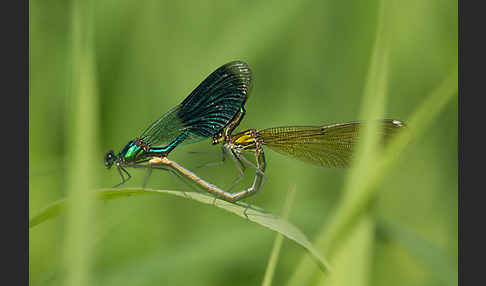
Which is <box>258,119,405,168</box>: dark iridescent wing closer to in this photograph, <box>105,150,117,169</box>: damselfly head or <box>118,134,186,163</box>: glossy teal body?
<box>118,134,186,163</box>: glossy teal body

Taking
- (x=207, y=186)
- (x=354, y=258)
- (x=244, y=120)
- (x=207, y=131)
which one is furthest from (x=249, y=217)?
(x=244, y=120)

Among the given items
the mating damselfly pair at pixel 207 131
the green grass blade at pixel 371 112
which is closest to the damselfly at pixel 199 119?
the mating damselfly pair at pixel 207 131

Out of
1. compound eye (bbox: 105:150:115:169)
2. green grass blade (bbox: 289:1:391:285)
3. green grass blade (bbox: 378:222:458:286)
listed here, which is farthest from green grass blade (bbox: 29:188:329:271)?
green grass blade (bbox: 378:222:458:286)

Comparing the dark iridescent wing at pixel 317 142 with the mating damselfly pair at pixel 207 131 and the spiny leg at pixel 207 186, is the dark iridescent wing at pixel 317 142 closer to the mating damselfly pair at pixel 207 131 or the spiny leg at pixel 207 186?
the mating damselfly pair at pixel 207 131

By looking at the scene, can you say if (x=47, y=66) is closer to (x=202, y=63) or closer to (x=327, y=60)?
(x=202, y=63)

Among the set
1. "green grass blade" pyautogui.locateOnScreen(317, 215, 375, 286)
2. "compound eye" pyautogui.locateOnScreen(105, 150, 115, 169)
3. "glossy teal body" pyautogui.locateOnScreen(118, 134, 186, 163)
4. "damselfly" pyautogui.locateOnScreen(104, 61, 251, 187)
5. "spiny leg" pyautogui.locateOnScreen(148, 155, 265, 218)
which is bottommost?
"green grass blade" pyautogui.locateOnScreen(317, 215, 375, 286)

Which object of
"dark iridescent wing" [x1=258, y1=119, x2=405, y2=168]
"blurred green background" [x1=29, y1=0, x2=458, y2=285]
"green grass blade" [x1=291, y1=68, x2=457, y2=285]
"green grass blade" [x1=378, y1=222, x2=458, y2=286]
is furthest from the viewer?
"blurred green background" [x1=29, y1=0, x2=458, y2=285]

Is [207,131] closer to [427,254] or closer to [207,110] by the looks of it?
[207,110]
